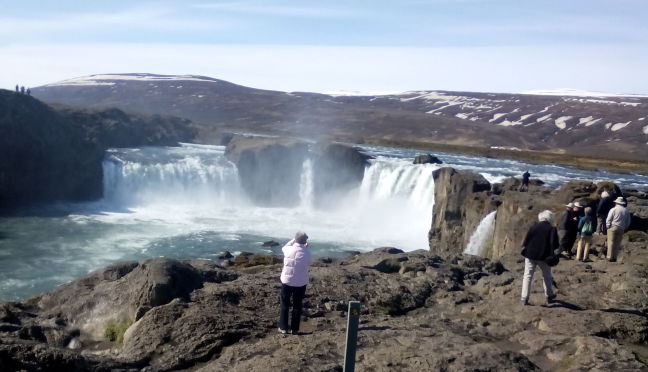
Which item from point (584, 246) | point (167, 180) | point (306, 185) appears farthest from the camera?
point (306, 185)

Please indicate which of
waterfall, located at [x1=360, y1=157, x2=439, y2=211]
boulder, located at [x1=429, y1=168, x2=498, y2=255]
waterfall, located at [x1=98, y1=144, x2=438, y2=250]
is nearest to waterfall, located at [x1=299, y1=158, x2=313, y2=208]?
waterfall, located at [x1=98, y1=144, x2=438, y2=250]

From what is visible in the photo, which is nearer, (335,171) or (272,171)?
(335,171)

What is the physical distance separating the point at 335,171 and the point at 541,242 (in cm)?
4438

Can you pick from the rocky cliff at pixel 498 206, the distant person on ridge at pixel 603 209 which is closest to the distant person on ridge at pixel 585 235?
the distant person on ridge at pixel 603 209

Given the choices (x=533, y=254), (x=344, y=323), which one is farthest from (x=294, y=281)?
(x=533, y=254)

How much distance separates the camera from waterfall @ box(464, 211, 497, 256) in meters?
30.0

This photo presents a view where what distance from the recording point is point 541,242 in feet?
39.8

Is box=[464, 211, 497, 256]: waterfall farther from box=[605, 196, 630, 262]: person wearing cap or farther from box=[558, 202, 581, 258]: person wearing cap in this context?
box=[605, 196, 630, 262]: person wearing cap

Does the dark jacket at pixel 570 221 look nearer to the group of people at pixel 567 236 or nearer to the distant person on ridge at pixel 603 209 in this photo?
the group of people at pixel 567 236

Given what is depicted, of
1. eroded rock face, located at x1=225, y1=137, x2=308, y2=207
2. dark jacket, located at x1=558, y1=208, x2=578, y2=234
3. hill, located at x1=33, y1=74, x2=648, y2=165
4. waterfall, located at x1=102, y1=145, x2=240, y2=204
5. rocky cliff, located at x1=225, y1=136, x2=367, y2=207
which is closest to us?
dark jacket, located at x1=558, y1=208, x2=578, y2=234

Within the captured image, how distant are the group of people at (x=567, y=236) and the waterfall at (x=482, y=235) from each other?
7.66 m

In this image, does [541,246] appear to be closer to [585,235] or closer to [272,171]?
[585,235]

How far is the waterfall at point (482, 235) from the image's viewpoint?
98.4ft

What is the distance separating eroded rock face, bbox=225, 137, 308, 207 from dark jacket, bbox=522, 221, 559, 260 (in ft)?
148
